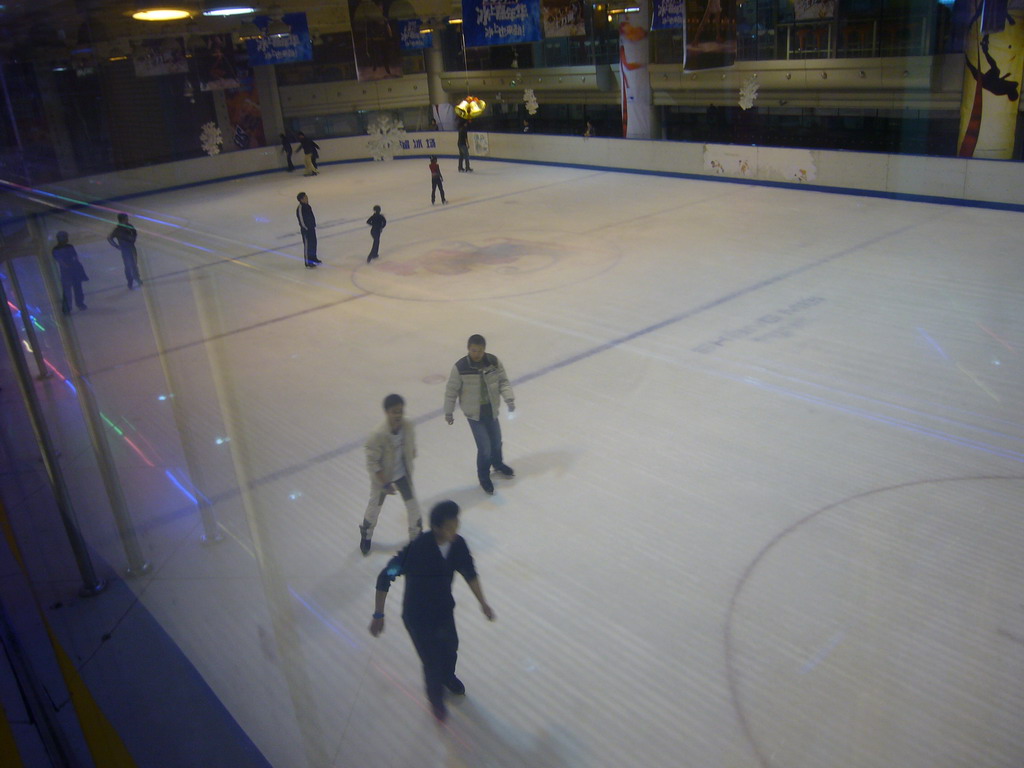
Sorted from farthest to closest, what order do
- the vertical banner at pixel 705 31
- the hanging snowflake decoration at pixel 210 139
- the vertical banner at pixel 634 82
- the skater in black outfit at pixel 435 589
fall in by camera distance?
the hanging snowflake decoration at pixel 210 139 → the vertical banner at pixel 634 82 → the vertical banner at pixel 705 31 → the skater in black outfit at pixel 435 589

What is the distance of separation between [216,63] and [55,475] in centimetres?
1292

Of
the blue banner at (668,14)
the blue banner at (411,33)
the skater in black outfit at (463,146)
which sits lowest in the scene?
the skater in black outfit at (463,146)

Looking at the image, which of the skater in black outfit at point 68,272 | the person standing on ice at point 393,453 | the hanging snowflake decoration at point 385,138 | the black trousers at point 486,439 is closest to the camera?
the person standing on ice at point 393,453

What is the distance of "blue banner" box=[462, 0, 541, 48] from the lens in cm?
1246

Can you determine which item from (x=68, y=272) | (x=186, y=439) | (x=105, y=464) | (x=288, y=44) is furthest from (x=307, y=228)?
(x=105, y=464)

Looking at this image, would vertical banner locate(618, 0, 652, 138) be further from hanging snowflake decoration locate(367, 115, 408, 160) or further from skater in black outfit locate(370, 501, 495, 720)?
skater in black outfit locate(370, 501, 495, 720)

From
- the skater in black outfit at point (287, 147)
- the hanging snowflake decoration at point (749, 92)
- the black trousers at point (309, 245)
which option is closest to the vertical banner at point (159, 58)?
the black trousers at point (309, 245)

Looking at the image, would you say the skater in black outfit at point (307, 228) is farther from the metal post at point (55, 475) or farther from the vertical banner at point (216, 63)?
the metal post at point (55, 475)

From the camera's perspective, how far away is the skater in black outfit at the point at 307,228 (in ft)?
36.4

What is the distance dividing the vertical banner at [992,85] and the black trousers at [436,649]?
12936mm

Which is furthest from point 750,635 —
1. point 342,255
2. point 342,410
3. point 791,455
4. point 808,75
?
point 808,75

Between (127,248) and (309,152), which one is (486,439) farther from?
(309,152)

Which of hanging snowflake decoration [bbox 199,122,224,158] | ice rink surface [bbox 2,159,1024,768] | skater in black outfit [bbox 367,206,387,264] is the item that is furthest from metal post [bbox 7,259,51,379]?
hanging snowflake decoration [bbox 199,122,224,158]

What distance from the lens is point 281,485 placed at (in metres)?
5.46
